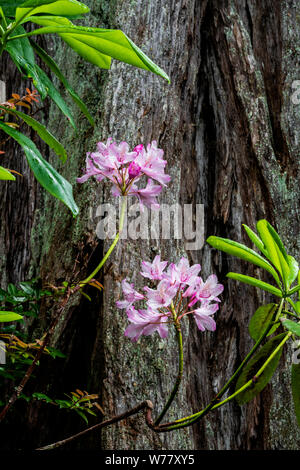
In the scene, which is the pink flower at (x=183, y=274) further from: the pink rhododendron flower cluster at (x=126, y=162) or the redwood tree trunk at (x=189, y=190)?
the redwood tree trunk at (x=189, y=190)

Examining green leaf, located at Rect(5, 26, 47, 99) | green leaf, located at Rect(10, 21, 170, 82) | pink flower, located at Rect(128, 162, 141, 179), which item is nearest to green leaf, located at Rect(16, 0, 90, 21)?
green leaf, located at Rect(10, 21, 170, 82)

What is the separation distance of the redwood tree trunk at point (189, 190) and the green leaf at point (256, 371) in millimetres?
397

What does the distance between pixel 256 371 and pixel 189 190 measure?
92cm

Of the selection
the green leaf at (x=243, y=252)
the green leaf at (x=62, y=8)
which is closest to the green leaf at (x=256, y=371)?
the green leaf at (x=243, y=252)

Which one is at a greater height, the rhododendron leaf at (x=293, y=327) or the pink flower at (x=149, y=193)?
the pink flower at (x=149, y=193)

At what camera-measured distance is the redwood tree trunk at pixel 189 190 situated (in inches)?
48.2

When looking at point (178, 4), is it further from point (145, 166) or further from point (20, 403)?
point (20, 403)

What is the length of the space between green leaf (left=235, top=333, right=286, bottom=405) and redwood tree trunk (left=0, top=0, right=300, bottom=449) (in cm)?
40

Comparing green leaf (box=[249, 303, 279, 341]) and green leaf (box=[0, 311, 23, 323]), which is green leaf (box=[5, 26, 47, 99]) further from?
green leaf (box=[249, 303, 279, 341])

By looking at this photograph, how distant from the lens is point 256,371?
87 centimetres

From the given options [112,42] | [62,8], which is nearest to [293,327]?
[112,42]

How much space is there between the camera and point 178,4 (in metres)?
1.70

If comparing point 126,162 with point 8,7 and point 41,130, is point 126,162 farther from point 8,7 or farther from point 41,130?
point 8,7

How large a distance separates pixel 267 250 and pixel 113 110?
81cm
